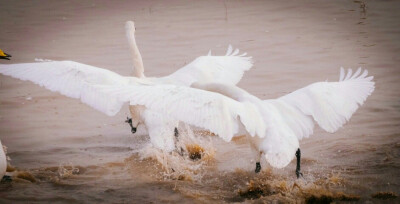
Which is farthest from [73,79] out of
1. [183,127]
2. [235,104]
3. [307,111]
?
[307,111]

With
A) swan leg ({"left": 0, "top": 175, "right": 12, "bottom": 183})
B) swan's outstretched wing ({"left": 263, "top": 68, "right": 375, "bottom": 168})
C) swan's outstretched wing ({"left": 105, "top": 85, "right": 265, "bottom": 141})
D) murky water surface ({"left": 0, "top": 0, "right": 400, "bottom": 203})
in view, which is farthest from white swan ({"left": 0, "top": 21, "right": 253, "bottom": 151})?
swan's outstretched wing ({"left": 263, "top": 68, "right": 375, "bottom": 168})

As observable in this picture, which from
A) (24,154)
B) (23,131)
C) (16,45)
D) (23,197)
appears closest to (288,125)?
(23,197)

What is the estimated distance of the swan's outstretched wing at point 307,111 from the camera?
6543mm

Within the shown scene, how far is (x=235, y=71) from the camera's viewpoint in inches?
371

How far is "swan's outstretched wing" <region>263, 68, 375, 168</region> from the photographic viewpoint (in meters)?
6.54

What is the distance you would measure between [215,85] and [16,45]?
329 inches

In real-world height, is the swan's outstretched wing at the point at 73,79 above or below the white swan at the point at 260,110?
above

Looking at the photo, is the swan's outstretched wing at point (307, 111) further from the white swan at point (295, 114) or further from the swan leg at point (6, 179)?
the swan leg at point (6, 179)

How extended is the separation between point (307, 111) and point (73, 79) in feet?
9.45

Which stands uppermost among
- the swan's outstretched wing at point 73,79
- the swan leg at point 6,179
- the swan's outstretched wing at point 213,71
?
the swan's outstretched wing at point 213,71

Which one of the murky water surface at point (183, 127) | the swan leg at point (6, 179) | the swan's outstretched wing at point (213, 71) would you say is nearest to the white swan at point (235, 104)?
the murky water surface at point (183, 127)

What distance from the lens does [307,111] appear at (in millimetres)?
6879

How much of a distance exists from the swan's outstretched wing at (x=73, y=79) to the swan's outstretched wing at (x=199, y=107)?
106cm

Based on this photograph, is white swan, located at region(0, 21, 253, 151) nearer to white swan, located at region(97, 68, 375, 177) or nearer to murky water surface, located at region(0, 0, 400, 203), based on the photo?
murky water surface, located at region(0, 0, 400, 203)
